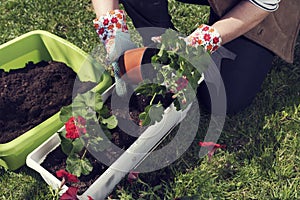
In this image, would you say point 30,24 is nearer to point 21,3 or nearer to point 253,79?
point 21,3

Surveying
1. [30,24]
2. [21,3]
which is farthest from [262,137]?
[21,3]

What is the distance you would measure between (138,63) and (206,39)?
0.27m

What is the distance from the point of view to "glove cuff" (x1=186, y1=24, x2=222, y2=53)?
173cm

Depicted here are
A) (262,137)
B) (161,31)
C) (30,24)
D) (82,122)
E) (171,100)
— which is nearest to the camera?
(82,122)

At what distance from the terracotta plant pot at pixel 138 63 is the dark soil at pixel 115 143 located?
147mm

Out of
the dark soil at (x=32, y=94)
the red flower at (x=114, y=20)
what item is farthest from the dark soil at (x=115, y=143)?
the red flower at (x=114, y=20)

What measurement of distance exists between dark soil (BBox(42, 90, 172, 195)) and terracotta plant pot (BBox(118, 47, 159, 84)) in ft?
0.48

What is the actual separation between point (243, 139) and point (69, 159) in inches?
31.0

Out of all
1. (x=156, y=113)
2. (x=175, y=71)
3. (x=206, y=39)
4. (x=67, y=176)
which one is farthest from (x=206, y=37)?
(x=67, y=176)

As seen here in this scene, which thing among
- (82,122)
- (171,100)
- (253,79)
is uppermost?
(82,122)

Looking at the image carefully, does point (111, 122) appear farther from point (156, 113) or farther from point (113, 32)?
point (113, 32)

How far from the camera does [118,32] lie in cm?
183

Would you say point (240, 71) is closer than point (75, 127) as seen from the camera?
No

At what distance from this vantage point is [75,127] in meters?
1.64
